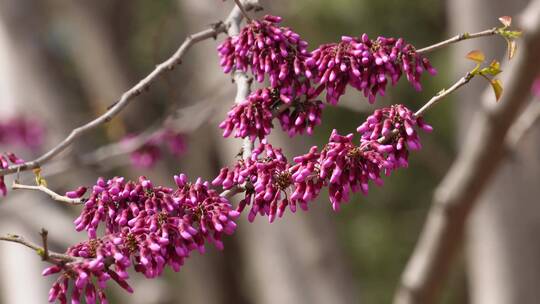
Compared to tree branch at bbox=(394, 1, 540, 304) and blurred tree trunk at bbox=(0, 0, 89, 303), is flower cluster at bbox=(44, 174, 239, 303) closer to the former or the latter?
tree branch at bbox=(394, 1, 540, 304)

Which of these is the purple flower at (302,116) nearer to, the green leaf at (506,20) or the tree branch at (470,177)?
the green leaf at (506,20)

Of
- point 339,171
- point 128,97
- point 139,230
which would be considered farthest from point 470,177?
point 139,230

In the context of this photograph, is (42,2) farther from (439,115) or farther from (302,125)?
(302,125)

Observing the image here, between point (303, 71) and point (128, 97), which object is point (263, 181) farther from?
point (128, 97)

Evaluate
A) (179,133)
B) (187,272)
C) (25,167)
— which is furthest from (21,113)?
(25,167)

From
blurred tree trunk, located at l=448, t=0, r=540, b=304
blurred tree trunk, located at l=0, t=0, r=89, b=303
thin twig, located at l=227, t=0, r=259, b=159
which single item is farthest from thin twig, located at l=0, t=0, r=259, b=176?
blurred tree trunk, located at l=0, t=0, r=89, b=303

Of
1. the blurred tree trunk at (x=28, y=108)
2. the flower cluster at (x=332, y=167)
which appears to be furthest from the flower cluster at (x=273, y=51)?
the blurred tree trunk at (x=28, y=108)
